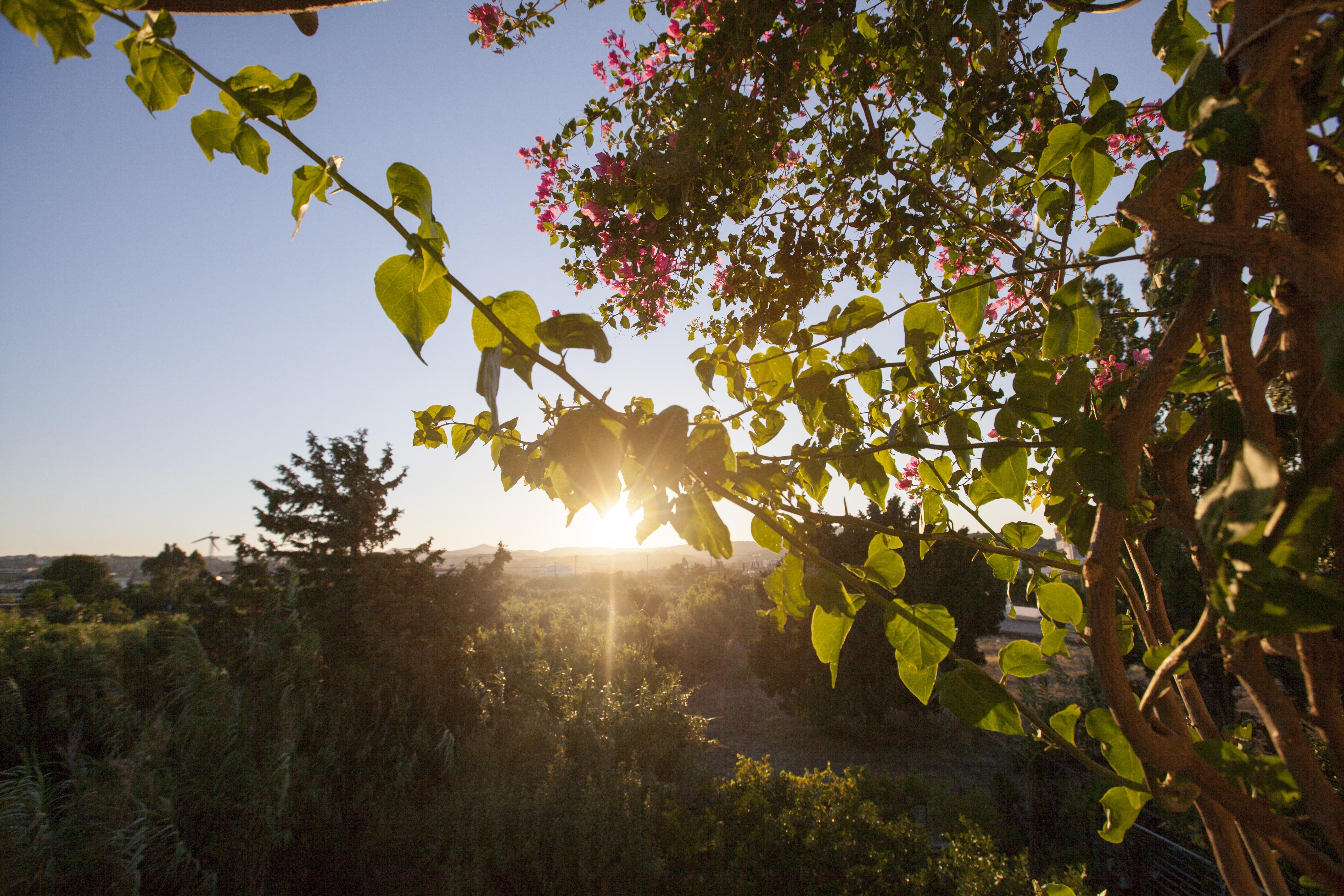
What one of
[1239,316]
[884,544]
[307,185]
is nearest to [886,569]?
[884,544]

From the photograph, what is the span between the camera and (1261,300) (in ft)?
1.65

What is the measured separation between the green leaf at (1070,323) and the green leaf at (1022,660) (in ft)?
0.83

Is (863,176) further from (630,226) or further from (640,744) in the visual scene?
(640,744)

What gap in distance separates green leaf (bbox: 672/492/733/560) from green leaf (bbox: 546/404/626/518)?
1 centimetres

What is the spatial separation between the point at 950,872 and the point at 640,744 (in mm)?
2914

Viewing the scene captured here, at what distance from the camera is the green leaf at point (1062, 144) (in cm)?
47

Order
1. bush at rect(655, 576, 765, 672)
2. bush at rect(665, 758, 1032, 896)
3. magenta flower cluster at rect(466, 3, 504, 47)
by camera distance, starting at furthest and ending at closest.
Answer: bush at rect(655, 576, 765, 672)
bush at rect(665, 758, 1032, 896)
magenta flower cluster at rect(466, 3, 504, 47)

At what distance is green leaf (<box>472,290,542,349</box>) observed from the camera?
0.35 metres

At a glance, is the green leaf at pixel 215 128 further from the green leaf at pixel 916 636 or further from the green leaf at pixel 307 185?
the green leaf at pixel 916 636

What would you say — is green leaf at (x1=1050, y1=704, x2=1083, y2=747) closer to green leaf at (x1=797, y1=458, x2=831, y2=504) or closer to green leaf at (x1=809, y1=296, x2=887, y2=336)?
green leaf at (x1=797, y1=458, x2=831, y2=504)

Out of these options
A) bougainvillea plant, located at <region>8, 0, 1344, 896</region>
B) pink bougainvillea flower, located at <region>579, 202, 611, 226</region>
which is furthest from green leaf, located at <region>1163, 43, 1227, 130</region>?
pink bougainvillea flower, located at <region>579, 202, 611, 226</region>

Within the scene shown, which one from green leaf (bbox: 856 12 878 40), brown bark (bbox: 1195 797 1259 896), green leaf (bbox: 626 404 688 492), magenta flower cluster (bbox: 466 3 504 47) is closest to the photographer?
green leaf (bbox: 626 404 688 492)

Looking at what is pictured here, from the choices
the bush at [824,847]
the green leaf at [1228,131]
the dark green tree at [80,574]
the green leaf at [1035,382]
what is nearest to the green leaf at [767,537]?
the green leaf at [1035,382]

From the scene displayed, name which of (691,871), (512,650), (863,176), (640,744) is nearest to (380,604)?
(512,650)
